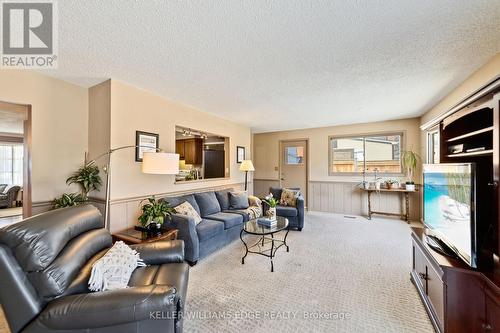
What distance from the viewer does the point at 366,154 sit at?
5695 mm

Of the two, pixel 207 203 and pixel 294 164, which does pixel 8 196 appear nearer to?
pixel 207 203

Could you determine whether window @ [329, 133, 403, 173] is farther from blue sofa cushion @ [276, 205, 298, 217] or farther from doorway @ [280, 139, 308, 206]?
blue sofa cushion @ [276, 205, 298, 217]

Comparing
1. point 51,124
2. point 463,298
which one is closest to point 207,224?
Answer: point 51,124

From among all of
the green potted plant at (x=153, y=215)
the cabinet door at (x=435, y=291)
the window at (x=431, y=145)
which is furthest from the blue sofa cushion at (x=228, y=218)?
the window at (x=431, y=145)

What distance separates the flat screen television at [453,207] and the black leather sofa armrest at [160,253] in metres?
2.23

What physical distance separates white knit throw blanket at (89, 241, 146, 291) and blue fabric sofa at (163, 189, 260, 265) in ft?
3.36

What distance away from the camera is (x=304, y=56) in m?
2.24

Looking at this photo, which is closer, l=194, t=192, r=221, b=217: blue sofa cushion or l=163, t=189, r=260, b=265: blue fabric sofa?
l=163, t=189, r=260, b=265: blue fabric sofa

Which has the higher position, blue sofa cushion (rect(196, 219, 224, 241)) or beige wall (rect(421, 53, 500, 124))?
beige wall (rect(421, 53, 500, 124))

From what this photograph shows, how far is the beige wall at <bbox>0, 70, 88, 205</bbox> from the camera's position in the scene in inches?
101

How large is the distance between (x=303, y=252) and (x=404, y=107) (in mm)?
3482

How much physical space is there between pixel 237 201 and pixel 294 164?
2.90 metres

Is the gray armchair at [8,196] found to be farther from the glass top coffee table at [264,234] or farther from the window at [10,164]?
the glass top coffee table at [264,234]

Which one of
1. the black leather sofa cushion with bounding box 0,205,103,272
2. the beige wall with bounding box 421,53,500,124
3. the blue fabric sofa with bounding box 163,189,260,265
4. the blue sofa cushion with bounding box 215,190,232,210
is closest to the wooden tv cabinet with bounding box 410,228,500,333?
the beige wall with bounding box 421,53,500,124
